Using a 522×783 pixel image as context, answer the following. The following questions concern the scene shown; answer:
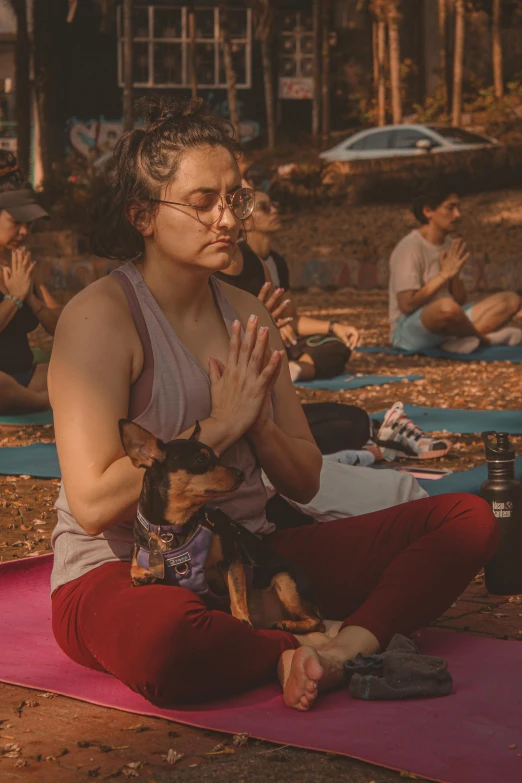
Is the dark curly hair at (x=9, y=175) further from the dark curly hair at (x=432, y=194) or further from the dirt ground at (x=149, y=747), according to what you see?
the dirt ground at (x=149, y=747)

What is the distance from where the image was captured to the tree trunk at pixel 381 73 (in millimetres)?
26625

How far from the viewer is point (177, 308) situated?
3.44 m

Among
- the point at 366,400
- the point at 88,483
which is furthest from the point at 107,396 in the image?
the point at 366,400

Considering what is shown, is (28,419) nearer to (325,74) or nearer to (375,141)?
(375,141)

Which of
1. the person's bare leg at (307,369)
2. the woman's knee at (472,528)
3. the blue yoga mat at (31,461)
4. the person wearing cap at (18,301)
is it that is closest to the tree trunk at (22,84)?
the person's bare leg at (307,369)

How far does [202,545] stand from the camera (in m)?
3.05

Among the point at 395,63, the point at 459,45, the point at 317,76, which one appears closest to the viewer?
the point at 459,45

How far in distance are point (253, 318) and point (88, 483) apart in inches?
22.5

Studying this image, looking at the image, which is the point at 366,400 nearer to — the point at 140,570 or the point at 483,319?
the point at 483,319

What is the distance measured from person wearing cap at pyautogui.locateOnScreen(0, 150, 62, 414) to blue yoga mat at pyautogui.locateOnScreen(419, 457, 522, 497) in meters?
2.96

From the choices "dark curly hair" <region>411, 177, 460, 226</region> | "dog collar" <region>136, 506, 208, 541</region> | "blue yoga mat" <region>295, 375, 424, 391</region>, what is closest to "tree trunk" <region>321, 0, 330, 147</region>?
"dark curly hair" <region>411, 177, 460, 226</region>

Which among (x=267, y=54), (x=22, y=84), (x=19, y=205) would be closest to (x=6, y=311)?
(x=19, y=205)

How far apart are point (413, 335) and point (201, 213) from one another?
7.95 m

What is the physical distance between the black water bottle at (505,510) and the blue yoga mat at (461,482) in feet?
2.53
